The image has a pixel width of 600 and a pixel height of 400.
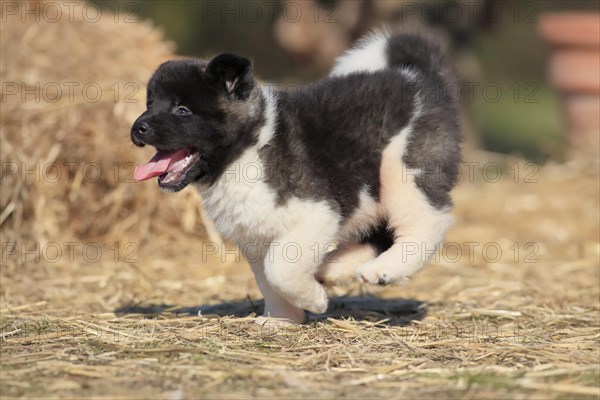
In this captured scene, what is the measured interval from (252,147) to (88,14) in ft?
15.4

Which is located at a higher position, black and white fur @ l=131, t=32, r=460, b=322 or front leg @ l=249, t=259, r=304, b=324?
black and white fur @ l=131, t=32, r=460, b=322

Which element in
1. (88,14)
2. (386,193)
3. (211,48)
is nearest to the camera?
(386,193)

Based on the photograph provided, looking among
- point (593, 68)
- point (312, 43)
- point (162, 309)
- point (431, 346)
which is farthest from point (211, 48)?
point (431, 346)

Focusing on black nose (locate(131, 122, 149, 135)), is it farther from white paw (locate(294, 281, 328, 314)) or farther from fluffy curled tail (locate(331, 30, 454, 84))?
fluffy curled tail (locate(331, 30, 454, 84))

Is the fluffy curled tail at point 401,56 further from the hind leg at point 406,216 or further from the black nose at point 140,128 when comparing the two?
the black nose at point 140,128

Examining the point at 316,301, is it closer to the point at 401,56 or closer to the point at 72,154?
the point at 401,56

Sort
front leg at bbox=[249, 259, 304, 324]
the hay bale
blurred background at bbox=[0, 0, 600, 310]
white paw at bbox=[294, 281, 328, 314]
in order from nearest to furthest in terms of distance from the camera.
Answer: white paw at bbox=[294, 281, 328, 314] → front leg at bbox=[249, 259, 304, 324] → blurred background at bbox=[0, 0, 600, 310] → the hay bale

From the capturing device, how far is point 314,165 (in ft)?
15.6

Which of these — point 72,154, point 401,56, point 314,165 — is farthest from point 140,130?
point 72,154

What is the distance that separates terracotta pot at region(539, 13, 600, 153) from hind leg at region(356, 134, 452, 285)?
251 inches

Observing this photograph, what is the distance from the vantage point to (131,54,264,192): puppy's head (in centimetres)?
460

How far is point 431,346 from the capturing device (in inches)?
182

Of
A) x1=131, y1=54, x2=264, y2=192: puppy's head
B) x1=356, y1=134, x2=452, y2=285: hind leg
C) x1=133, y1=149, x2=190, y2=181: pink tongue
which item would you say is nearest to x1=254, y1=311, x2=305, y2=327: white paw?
x1=356, y1=134, x2=452, y2=285: hind leg

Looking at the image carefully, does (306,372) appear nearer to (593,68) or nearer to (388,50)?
(388,50)
